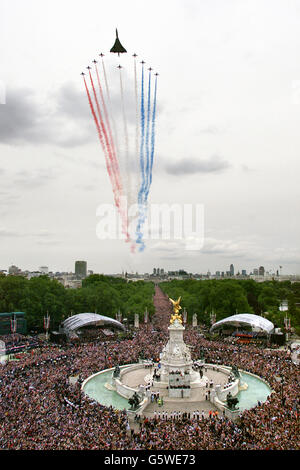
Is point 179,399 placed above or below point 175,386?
below

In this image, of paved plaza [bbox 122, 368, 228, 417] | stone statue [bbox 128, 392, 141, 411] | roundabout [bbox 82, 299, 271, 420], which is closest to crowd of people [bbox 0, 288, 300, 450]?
stone statue [bbox 128, 392, 141, 411]

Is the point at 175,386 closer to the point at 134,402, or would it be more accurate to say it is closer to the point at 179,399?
the point at 179,399

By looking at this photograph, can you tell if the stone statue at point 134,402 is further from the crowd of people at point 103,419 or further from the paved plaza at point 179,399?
the paved plaza at point 179,399

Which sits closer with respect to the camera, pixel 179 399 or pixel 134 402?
pixel 134 402

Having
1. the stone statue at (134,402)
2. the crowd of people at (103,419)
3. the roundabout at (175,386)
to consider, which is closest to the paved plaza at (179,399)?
the roundabout at (175,386)

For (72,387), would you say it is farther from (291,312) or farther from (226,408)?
(291,312)

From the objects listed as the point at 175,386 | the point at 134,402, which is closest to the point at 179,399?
the point at 175,386

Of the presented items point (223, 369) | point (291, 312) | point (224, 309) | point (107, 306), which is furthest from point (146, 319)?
point (223, 369)

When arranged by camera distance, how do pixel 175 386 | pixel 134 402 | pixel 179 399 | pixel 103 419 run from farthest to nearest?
1. pixel 175 386
2. pixel 179 399
3. pixel 134 402
4. pixel 103 419
